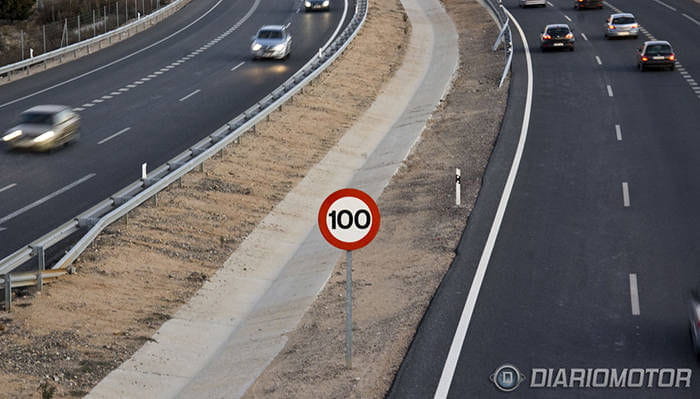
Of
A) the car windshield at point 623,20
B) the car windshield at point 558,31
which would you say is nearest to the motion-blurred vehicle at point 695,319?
the car windshield at point 558,31

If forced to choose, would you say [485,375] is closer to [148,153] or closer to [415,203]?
[415,203]

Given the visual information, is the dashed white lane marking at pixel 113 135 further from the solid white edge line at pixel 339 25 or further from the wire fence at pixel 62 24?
the solid white edge line at pixel 339 25

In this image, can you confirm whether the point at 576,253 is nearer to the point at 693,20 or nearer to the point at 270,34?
the point at 270,34

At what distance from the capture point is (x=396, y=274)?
20422 mm

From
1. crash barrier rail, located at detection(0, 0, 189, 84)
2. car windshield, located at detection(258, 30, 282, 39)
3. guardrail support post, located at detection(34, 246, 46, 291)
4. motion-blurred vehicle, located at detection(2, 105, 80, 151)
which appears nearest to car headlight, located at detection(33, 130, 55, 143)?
motion-blurred vehicle, located at detection(2, 105, 80, 151)

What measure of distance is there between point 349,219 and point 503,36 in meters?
42.1

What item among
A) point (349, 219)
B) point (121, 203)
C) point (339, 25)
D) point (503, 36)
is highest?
point (349, 219)

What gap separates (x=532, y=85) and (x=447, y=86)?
3753 millimetres

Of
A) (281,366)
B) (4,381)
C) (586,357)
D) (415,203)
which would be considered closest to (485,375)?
(586,357)

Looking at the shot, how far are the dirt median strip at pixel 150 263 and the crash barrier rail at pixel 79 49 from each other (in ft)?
47.1

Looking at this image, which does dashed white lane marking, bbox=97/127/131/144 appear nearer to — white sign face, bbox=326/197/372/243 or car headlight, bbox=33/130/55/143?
car headlight, bbox=33/130/55/143

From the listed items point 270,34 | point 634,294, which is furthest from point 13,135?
point 270,34

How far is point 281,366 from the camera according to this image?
1583cm

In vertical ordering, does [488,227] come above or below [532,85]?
above
